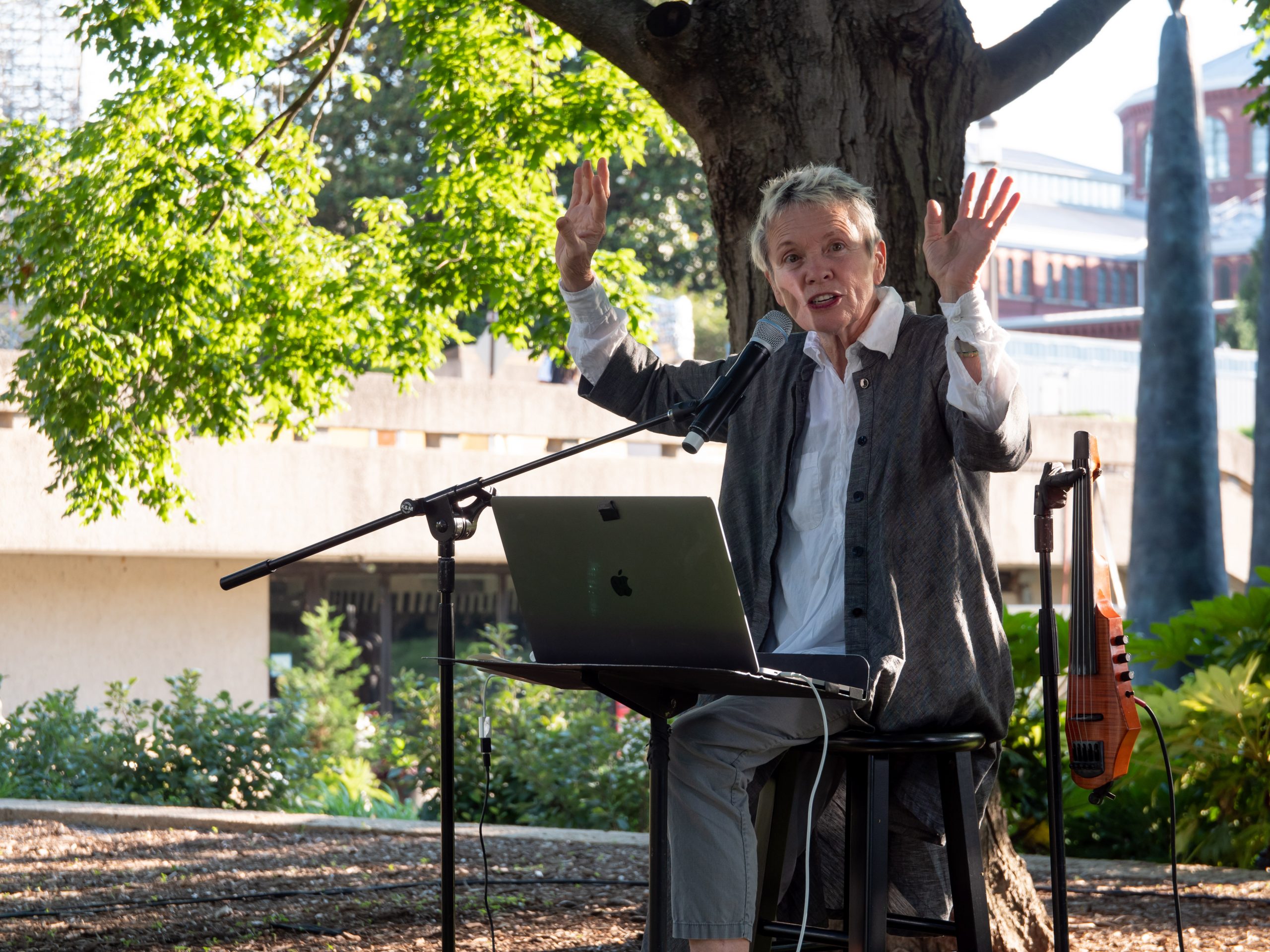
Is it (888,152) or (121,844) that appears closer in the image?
(888,152)

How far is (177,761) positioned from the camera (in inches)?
348

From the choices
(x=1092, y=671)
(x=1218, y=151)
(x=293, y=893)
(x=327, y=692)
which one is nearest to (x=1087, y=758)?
(x=1092, y=671)

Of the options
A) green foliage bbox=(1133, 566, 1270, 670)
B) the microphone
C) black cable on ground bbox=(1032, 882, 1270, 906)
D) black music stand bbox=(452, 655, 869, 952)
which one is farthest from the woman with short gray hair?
green foliage bbox=(1133, 566, 1270, 670)

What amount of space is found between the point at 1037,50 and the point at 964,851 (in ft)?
8.32

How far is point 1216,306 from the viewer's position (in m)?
63.8

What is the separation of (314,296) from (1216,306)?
61.8 m

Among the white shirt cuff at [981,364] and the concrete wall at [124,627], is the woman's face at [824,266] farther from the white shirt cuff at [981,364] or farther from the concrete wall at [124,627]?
the concrete wall at [124,627]

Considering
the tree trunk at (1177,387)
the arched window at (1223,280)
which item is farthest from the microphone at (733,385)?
the arched window at (1223,280)

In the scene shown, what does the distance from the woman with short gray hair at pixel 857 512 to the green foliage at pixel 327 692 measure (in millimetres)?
6875

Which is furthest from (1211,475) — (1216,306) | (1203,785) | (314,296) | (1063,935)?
(1216,306)

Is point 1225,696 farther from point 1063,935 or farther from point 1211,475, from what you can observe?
point 1211,475

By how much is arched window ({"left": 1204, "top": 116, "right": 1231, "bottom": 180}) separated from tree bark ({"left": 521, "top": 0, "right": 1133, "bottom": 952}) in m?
93.2

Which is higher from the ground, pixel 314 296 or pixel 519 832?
pixel 314 296

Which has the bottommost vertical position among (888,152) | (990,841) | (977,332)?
(990,841)
